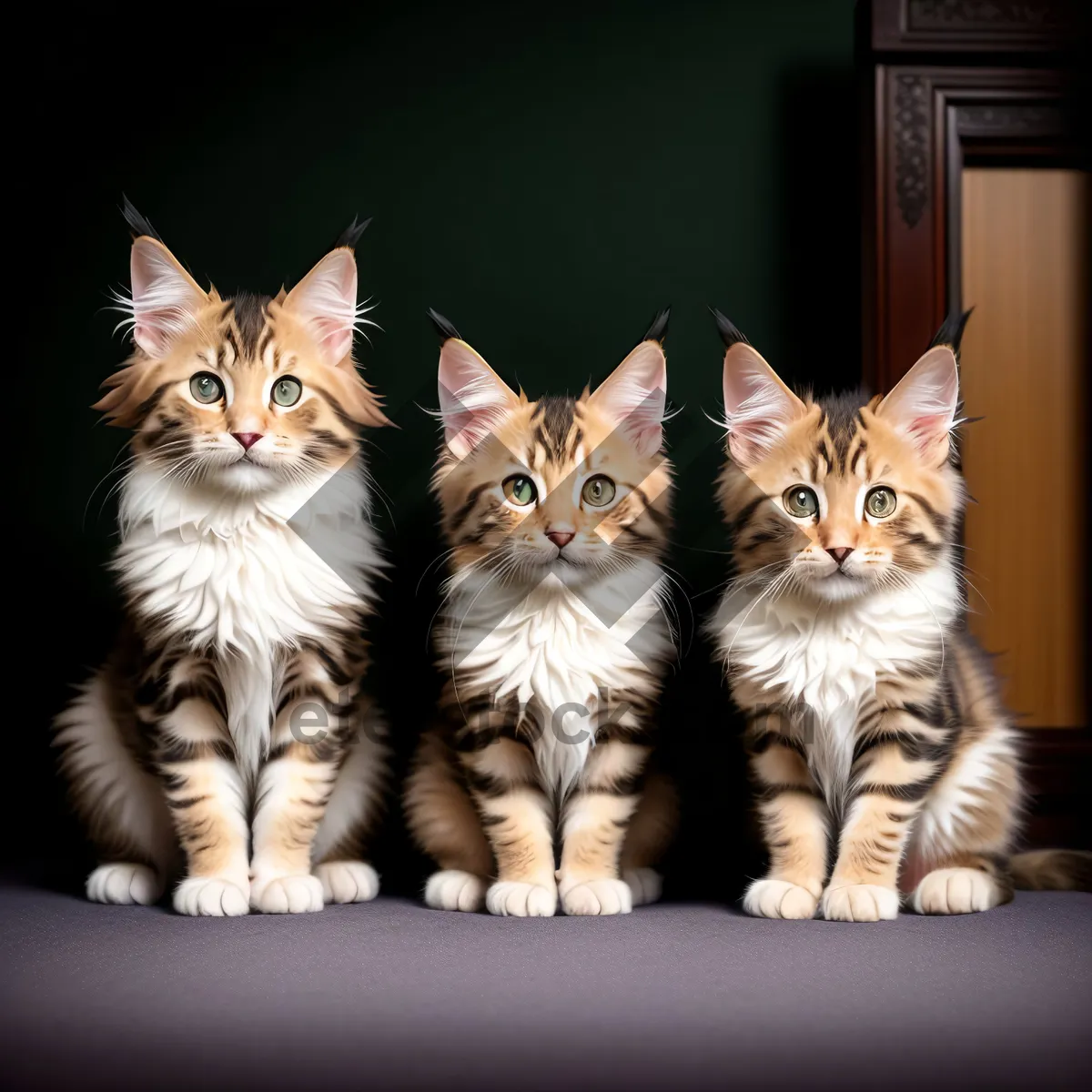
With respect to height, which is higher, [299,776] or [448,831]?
[299,776]

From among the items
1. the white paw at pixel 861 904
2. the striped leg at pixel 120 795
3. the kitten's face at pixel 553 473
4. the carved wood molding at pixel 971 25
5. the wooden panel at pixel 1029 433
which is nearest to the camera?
the white paw at pixel 861 904

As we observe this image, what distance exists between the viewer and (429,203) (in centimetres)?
216

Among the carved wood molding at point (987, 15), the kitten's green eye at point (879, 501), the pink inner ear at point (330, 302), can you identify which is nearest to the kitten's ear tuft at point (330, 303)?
the pink inner ear at point (330, 302)

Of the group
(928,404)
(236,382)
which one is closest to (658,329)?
(928,404)

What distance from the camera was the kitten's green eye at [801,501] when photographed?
165 centimetres

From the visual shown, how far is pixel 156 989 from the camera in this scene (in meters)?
1.29

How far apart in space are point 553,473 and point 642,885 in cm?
65

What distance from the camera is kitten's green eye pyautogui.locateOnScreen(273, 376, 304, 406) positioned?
1.72 metres

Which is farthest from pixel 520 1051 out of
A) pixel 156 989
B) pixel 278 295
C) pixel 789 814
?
pixel 278 295

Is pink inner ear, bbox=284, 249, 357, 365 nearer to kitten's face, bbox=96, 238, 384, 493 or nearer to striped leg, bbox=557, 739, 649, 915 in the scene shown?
kitten's face, bbox=96, 238, 384, 493

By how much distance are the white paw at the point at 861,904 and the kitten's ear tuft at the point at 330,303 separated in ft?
3.57

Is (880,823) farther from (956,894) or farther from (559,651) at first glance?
(559,651)

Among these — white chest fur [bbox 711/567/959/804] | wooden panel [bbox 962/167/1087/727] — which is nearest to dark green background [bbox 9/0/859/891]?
wooden panel [bbox 962/167/1087/727]

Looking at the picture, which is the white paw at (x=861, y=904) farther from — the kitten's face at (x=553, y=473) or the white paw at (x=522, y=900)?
the kitten's face at (x=553, y=473)
